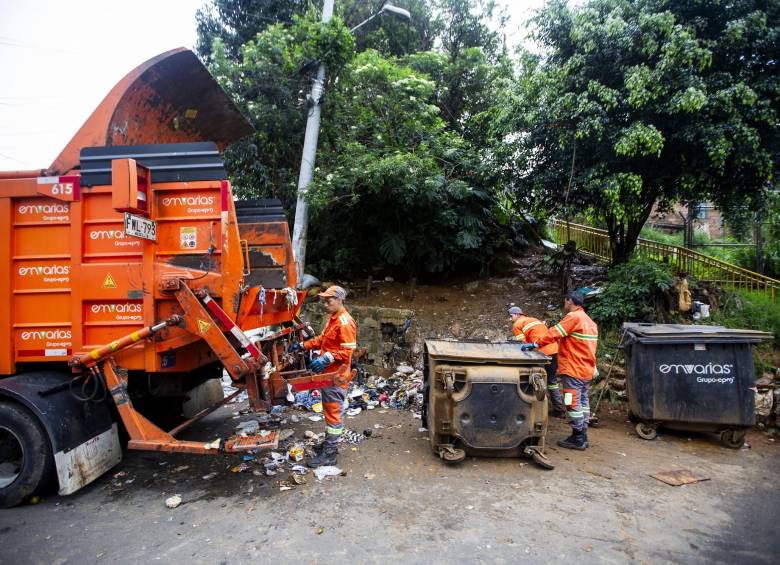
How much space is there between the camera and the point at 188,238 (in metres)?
3.49

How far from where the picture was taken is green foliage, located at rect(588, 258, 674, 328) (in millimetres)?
6660

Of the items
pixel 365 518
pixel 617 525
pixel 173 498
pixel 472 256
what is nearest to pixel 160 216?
pixel 173 498

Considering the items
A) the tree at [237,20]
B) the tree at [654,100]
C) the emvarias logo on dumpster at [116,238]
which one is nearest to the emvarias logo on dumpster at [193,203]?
the emvarias logo on dumpster at [116,238]

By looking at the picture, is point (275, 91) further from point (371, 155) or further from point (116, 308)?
point (116, 308)

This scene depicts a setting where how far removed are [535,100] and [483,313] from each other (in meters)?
3.60

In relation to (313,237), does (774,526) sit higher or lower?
lower

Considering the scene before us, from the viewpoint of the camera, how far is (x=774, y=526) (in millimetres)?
2992

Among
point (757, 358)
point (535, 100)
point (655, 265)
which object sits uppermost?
point (535, 100)

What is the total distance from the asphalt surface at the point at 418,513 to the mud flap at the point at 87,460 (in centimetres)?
20

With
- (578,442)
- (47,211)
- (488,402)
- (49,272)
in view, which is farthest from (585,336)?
(47,211)

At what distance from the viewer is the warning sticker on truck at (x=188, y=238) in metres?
3.48

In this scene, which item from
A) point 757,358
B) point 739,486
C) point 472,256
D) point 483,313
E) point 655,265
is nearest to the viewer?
point 739,486

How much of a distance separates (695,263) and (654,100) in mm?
3393

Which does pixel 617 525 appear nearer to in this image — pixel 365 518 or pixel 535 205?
pixel 365 518
